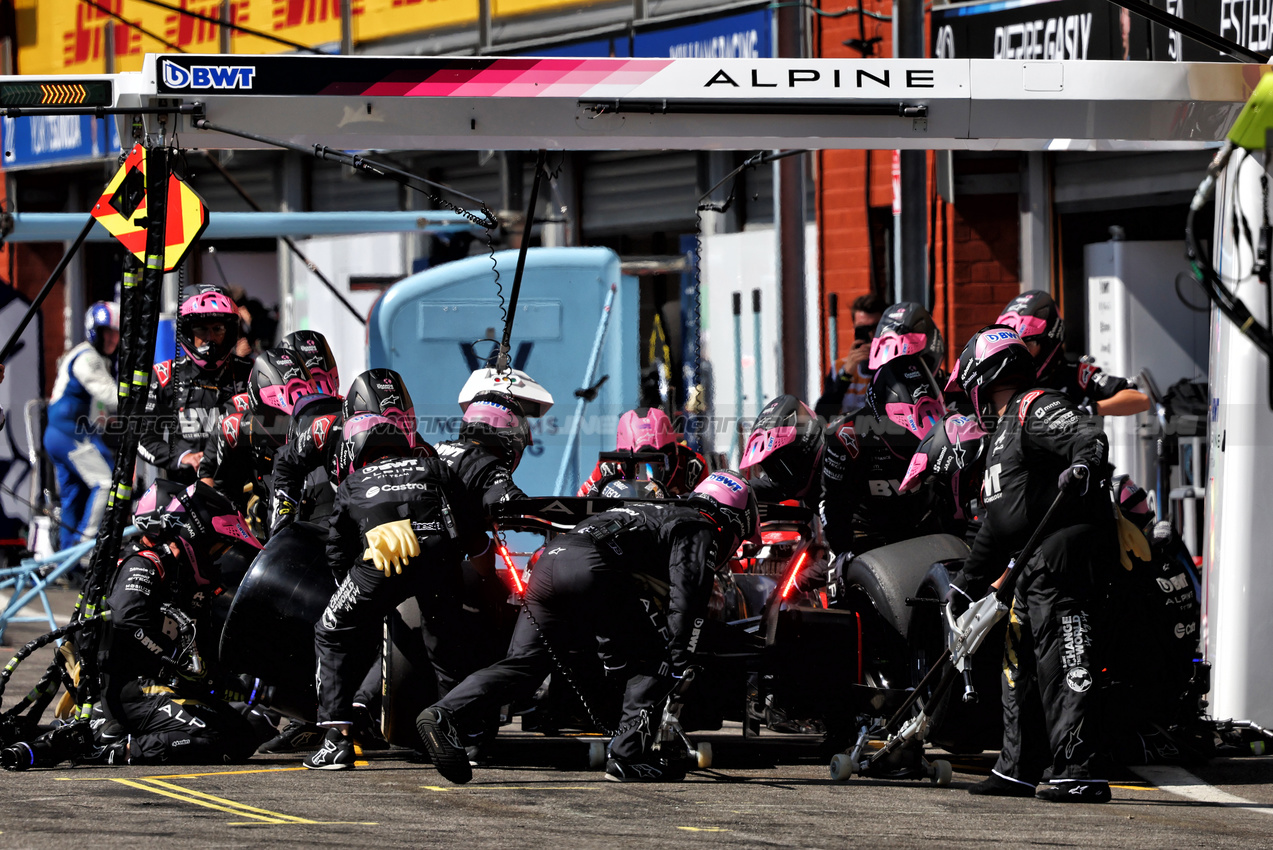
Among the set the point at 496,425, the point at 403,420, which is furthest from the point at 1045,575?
the point at 403,420

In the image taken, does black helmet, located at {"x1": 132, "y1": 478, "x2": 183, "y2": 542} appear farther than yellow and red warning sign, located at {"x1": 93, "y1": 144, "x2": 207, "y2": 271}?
Yes

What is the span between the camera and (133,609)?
8.27 meters

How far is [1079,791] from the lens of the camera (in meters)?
7.22

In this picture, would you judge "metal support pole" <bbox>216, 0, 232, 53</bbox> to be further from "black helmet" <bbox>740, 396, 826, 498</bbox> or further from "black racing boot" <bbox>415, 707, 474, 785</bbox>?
"black racing boot" <bbox>415, 707, 474, 785</bbox>

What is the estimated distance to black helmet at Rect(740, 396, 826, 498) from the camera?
8.51 m

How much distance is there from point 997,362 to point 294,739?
11.6 feet

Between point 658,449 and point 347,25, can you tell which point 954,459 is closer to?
point 658,449

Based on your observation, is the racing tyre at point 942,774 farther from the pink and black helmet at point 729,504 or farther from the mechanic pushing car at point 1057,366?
the mechanic pushing car at point 1057,366

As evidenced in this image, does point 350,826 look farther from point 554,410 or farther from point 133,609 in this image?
point 554,410

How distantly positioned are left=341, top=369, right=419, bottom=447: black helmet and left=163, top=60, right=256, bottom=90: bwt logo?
135 cm

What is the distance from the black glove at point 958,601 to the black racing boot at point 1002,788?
2.10 ft

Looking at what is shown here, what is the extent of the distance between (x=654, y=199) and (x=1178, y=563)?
9.26 metres

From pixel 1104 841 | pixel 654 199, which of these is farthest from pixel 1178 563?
pixel 654 199

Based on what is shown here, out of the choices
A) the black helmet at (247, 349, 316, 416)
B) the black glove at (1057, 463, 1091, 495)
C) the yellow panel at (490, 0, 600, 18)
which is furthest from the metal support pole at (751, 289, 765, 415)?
the black glove at (1057, 463, 1091, 495)
